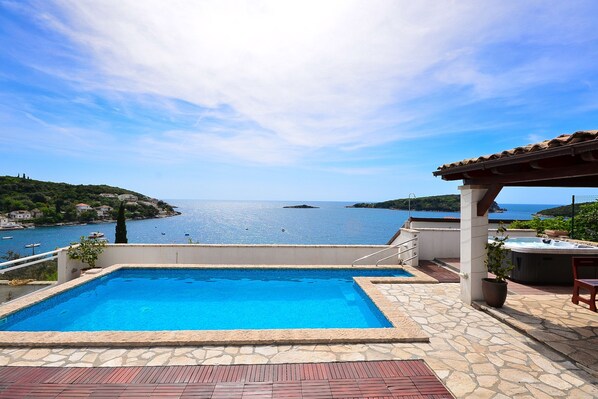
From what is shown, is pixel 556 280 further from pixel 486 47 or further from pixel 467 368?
pixel 486 47

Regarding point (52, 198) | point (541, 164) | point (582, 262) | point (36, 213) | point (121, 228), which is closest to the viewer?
point (541, 164)

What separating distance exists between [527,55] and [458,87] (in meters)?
1.94

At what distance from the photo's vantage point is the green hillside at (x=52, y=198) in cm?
4425

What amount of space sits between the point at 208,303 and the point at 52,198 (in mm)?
59037

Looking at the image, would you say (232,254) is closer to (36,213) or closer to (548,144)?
(548,144)

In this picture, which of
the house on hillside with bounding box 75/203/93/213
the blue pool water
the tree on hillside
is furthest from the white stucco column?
the house on hillside with bounding box 75/203/93/213

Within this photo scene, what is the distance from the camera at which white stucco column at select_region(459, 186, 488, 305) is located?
18.7 ft

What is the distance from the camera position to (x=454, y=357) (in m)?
3.87

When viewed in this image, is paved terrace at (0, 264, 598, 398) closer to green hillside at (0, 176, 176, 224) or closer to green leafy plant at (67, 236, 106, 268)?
green leafy plant at (67, 236, 106, 268)

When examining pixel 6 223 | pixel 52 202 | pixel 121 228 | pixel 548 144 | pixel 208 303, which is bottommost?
pixel 6 223

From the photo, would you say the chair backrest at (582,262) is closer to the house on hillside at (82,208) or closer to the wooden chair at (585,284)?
the wooden chair at (585,284)

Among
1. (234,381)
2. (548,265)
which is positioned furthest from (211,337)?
(548,265)

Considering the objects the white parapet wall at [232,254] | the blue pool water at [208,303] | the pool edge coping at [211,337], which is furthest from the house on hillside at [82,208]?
the pool edge coping at [211,337]

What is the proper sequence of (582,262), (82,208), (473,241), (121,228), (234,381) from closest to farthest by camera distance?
(234,381) → (582,262) → (473,241) → (121,228) → (82,208)
